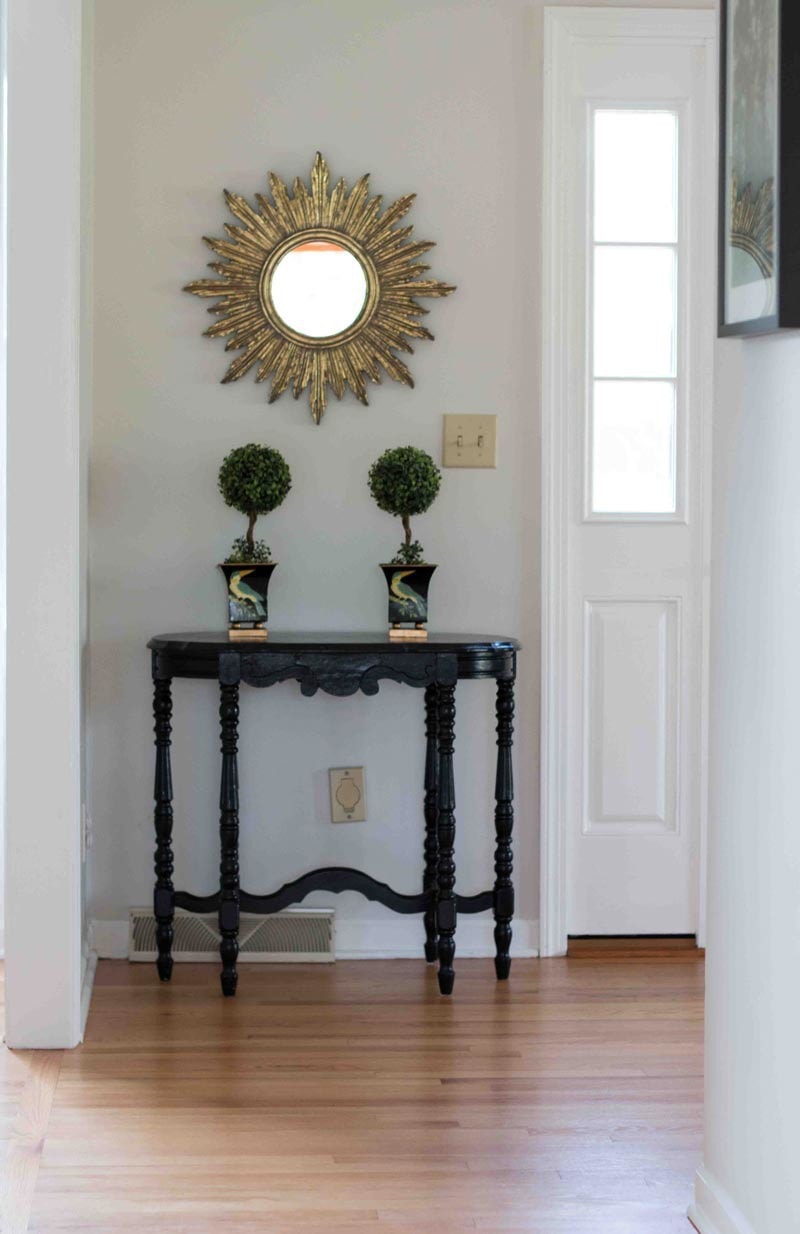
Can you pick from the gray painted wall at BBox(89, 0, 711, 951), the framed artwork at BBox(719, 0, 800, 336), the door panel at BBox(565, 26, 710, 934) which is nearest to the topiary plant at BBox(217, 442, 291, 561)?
the gray painted wall at BBox(89, 0, 711, 951)

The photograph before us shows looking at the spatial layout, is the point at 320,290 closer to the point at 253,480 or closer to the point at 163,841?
the point at 253,480

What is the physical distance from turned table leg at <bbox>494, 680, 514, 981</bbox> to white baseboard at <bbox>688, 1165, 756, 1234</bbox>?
3.76ft

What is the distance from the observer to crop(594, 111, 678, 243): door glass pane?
349 cm

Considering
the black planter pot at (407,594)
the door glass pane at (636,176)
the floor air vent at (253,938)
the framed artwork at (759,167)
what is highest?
the door glass pane at (636,176)

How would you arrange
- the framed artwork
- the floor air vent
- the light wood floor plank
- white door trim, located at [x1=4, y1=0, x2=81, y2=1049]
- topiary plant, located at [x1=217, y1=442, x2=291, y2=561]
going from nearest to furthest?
the framed artwork < the light wood floor plank < white door trim, located at [x1=4, y1=0, x2=81, y2=1049] < topiary plant, located at [x1=217, y1=442, x2=291, y2=561] < the floor air vent

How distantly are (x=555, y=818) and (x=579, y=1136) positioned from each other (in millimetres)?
1148

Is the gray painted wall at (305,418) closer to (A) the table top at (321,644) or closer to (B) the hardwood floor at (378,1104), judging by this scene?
(A) the table top at (321,644)

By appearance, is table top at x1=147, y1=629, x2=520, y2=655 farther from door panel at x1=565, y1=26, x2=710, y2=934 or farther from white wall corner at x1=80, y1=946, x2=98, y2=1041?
white wall corner at x1=80, y1=946, x2=98, y2=1041

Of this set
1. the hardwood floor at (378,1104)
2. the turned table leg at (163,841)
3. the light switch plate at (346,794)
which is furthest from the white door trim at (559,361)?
the turned table leg at (163,841)

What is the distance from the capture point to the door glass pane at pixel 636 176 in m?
3.49

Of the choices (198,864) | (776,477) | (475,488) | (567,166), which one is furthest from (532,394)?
(776,477)

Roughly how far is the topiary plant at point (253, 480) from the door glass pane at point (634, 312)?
84 cm

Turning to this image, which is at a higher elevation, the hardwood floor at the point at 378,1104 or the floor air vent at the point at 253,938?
the floor air vent at the point at 253,938

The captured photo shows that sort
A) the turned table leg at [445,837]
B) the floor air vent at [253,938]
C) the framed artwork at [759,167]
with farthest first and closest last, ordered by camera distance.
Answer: the floor air vent at [253,938], the turned table leg at [445,837], the framed artwork at [759,167]
